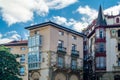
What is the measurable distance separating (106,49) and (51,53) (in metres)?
14.9

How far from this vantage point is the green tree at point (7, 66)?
55.6 meters

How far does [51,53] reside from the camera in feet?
200

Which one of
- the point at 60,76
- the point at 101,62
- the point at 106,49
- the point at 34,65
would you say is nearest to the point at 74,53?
the point at 101,62

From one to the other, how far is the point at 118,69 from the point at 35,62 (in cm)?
1950

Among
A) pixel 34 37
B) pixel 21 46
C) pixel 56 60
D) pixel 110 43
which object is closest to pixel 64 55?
pixel 56 60

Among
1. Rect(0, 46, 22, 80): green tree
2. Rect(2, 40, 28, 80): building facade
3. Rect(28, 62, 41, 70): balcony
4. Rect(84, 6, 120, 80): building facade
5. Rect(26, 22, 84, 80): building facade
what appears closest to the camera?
Rect(0, 46, 22, 80): green tree

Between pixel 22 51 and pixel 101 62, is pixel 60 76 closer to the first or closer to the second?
pixel 101 62

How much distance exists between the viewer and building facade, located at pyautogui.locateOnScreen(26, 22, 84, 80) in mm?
60906

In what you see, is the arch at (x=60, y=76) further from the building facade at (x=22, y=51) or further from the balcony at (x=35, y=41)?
the building facade at (x=22, y=51)

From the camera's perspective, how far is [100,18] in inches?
2808

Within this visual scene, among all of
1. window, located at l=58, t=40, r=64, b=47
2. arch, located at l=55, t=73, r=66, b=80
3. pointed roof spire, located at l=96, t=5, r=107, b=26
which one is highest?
pointed roof spire, located at l=96, t=5, r=107, b=26

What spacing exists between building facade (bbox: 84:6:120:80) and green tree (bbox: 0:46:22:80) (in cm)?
2070

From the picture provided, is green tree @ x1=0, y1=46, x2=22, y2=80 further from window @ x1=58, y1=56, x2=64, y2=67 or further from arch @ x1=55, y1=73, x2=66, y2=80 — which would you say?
window @ x1=58, y1=56, x2=64, y2=67

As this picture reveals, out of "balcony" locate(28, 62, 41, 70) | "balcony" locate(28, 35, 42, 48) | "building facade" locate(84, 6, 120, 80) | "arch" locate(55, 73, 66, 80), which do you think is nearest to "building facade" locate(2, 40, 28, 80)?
"balcony" locate(28, 35, 42, 48)
